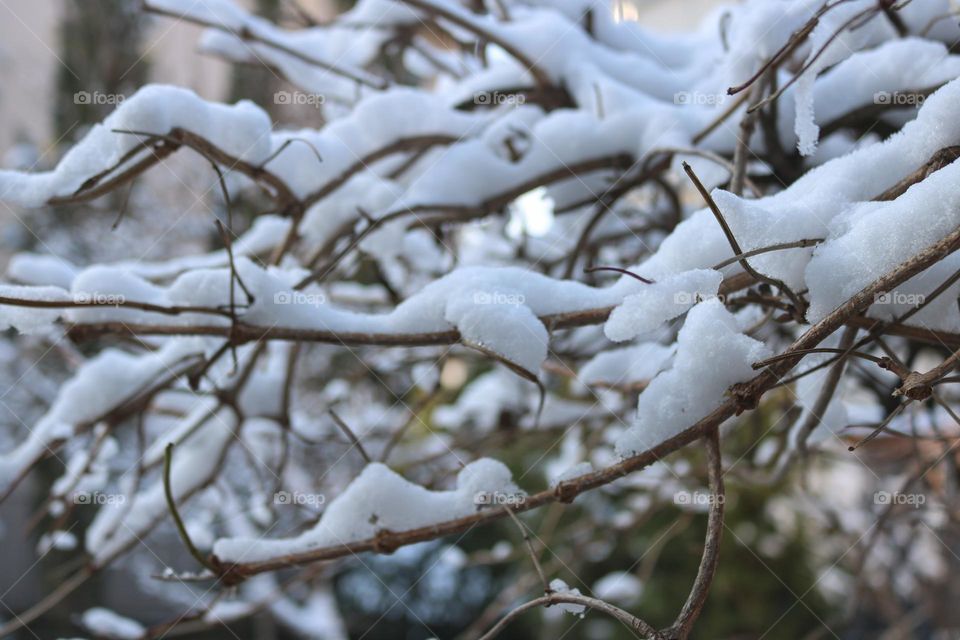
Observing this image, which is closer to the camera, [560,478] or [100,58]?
[560,478]

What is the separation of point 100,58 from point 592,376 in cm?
412

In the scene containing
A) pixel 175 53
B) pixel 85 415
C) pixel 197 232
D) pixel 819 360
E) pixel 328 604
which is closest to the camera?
pixel 819 360

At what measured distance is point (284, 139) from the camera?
802 mm

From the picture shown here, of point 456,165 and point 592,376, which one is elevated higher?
point 456,165

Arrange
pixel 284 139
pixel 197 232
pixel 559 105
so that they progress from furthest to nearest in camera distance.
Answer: pixel 197 232
pixel 559 105
pixel 284 139

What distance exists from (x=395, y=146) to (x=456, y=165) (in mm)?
72

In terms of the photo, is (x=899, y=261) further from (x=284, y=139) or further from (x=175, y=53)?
(x=175, y=53)

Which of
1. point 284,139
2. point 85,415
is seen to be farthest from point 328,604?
point 284,139

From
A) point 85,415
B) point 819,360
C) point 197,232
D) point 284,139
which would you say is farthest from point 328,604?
point 819,360

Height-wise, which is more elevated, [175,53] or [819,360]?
[175,53]

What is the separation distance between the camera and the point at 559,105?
3.51ft

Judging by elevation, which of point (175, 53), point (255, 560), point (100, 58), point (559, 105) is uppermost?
point (175, 53)

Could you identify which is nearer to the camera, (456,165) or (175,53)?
(456,165)

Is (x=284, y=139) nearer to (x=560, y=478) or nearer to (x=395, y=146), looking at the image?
(x=395, y=146)
